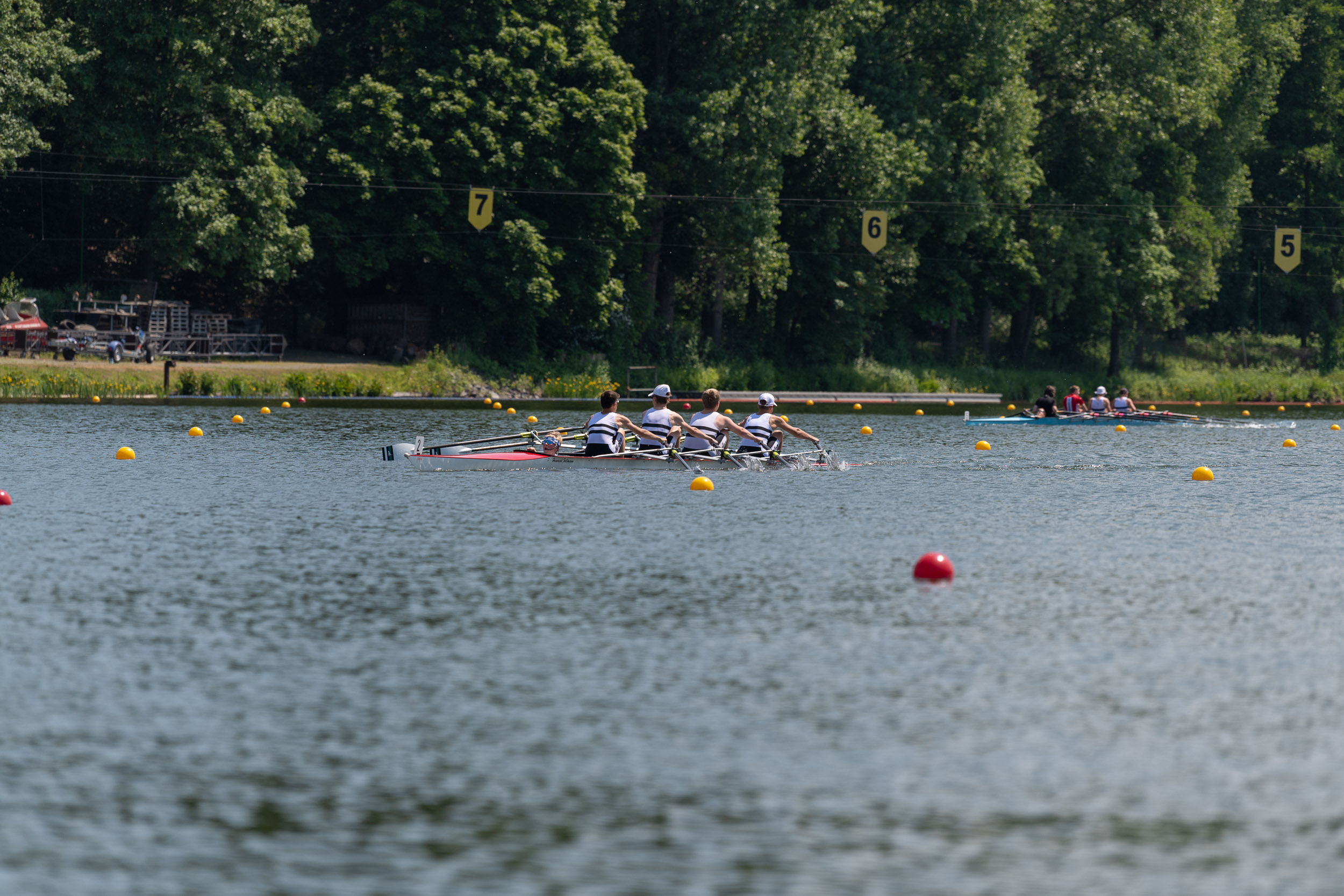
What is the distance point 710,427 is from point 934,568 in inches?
505

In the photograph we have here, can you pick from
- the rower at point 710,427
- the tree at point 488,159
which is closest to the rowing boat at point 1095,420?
the rower at point 710,427

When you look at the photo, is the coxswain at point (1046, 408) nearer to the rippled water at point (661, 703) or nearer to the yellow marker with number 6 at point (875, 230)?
the yellow marker with number 6 at point (875, 230)

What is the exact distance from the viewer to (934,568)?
15.4 metres

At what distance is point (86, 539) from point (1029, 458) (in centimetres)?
2013

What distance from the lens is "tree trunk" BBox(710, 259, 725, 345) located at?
63.5 metres

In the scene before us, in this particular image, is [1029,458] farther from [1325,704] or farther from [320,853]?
[320,853]

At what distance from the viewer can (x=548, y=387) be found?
185 feet

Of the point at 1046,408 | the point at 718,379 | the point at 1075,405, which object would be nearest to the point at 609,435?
the point at 1046,408

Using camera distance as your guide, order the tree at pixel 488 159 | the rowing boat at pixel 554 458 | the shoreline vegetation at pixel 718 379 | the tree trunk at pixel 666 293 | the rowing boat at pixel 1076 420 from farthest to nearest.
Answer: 1. the tree trunk at pixel 666 293
2. the tree at pixel 488 159
3. the shoreline vegetation at pixel 718 379
4. the rowing boat at pixel 1076 420
5. the rowing boat at pixel 554 458

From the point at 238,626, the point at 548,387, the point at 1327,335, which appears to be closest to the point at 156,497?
the point at 238,626

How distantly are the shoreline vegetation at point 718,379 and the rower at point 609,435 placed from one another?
24660mm

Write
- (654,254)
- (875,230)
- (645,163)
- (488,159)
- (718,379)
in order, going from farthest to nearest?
(654,254), (875,230), (645,163), (718,379), (488,159)

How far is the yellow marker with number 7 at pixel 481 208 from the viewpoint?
55.7 metres

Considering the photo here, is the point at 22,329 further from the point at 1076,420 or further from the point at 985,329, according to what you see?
the point at 985,329
